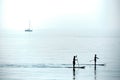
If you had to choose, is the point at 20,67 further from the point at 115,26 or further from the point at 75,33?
the point at 115,26

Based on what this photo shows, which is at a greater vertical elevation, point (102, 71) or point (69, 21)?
point (69, 21)

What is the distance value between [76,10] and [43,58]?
Result: 85 cm

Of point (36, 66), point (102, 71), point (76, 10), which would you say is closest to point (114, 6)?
point (76, 10)

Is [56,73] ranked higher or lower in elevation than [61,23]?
lower

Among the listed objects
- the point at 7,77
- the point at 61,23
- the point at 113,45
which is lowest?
the point at 7,77

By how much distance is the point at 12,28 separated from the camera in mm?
3598

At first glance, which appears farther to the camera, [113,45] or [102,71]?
[102,71]

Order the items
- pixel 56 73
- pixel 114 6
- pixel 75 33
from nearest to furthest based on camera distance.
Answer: pixel 114 6 → pixel 75 33 → pixel 56 73

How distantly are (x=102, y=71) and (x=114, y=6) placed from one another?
1003 millimetres

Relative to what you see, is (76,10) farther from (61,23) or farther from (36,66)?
(36,66)

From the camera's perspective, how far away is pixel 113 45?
11.8ft

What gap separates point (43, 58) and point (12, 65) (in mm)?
436

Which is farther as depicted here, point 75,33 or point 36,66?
point 36,66

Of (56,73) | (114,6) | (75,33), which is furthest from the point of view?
(56,73)
